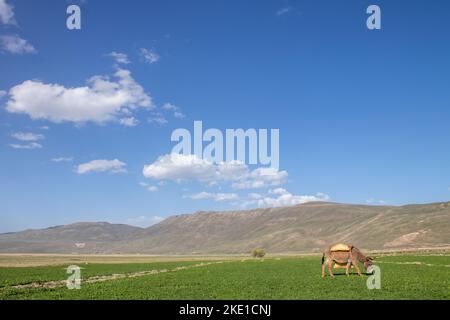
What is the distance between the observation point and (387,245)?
18975cm

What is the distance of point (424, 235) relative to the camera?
18662cm

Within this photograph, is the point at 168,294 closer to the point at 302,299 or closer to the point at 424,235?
the point at 302,299

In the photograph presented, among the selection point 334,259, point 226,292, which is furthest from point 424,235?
point 226,292

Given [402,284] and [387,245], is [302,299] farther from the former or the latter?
[387,245]
